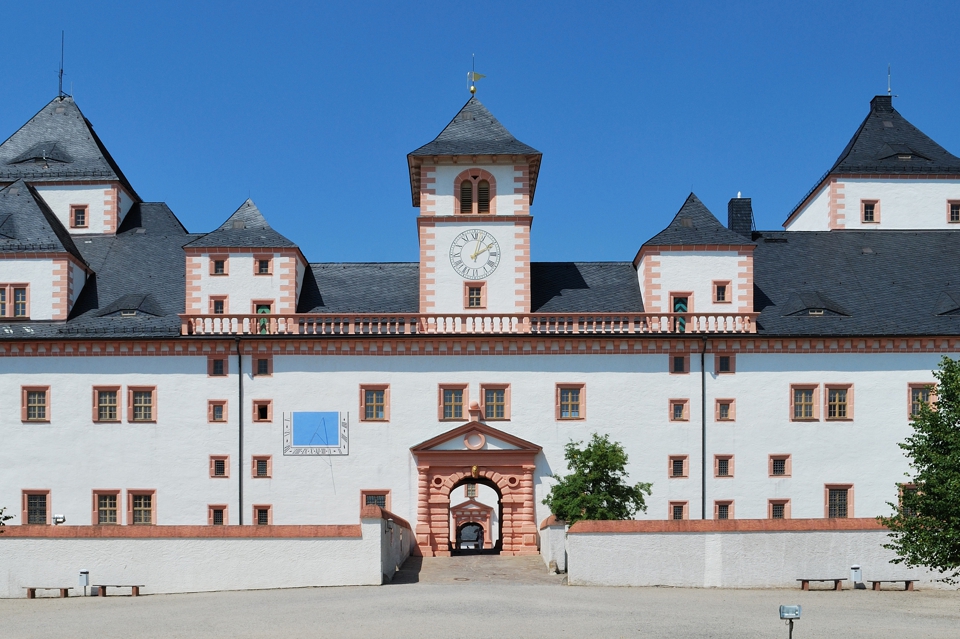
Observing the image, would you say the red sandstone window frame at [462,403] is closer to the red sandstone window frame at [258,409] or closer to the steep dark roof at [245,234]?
the red sandstone window frame at [258,409]

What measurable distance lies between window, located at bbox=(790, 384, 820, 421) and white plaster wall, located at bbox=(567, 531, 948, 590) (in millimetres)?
12388

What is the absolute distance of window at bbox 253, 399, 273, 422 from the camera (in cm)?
4453

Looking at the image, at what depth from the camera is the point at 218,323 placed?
45250 millimetres

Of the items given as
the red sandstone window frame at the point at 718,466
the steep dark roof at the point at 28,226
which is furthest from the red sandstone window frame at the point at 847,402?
the steep dark roof at the point at 28,226

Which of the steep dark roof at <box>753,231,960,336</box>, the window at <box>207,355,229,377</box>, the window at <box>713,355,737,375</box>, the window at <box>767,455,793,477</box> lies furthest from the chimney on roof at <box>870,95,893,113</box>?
the window at <box>207,355,229,377</box>

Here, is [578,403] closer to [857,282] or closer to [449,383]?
[449,383]

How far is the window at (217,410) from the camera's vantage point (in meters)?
44.6

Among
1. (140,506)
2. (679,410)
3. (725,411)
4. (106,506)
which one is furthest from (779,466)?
(106,506)

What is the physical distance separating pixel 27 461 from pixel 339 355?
11171mm

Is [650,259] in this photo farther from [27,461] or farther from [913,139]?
[27,461]

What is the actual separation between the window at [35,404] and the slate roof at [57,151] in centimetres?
1167

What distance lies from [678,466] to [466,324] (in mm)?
8809

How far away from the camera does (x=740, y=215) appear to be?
55.6m

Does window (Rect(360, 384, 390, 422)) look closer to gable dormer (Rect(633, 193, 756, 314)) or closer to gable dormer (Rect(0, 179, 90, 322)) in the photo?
gable dormer (Rect(633, 193, 756, 314))
